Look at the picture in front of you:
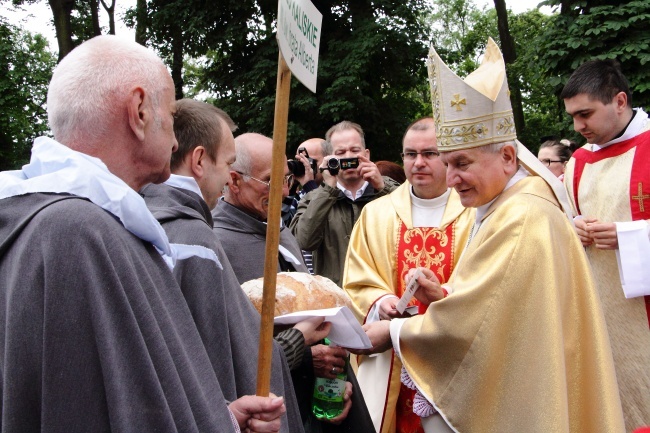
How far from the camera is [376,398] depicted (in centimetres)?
394

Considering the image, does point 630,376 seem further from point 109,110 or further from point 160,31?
point 160,31

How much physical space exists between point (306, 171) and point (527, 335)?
3458mm

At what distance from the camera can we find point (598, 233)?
437cm

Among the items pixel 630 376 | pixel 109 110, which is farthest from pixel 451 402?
pixel 109 110

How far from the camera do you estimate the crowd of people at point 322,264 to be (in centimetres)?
147

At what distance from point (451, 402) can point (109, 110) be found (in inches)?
82.2

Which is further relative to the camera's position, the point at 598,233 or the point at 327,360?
the point at 598,233

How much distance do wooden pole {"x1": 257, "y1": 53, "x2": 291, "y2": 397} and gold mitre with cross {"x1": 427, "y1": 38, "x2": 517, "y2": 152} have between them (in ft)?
4.64

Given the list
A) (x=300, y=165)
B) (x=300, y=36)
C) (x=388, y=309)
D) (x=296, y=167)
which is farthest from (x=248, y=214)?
(x=300, y=165)

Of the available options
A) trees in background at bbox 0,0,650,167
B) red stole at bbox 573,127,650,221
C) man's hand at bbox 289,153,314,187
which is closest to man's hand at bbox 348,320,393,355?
red stole at bbox 573,127,650,221

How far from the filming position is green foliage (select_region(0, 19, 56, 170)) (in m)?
19.6

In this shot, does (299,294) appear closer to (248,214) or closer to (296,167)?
(248,214)

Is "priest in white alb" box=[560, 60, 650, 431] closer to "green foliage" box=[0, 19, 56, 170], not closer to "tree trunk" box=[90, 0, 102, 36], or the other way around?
"tree trunk" box=[90, 0, 102, 36]

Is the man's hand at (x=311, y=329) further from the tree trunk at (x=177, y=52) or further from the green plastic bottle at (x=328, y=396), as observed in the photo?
the tree trunk at (x=177, y=52)
